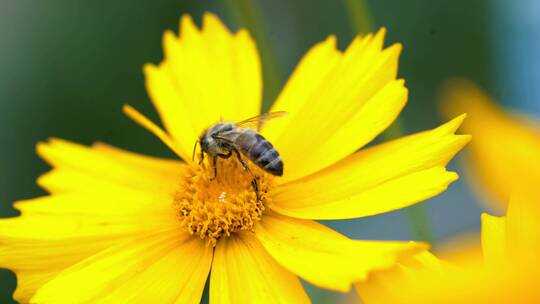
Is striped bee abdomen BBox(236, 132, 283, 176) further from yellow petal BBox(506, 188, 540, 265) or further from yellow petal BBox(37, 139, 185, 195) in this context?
yellow petal BBox(506, 188, 540, 265)

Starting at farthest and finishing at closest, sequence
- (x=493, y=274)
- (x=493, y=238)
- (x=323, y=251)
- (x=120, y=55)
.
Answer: (x=120, y=55)
(x=323, y=251)
(x=493, y=238)
(x=493, y=274)

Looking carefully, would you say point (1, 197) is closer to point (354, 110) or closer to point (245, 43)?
point (245, 43)

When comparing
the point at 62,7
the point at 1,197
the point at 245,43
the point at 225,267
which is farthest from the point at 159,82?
the point at 62,7

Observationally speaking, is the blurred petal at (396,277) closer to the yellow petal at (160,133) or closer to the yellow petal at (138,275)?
the yellow petal at (138,275)

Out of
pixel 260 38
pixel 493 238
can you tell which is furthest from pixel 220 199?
pixel 493 238

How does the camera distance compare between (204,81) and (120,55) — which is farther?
(120,55)

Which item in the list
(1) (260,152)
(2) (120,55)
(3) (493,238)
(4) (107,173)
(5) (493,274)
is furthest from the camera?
(2) (120,55)

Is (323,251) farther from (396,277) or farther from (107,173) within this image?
(107,173)
